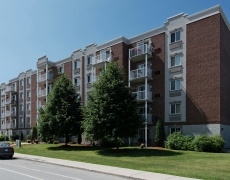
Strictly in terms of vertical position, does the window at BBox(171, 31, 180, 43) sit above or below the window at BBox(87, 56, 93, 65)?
above

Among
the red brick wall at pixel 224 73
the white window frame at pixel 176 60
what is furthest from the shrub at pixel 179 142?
the white window frame at pixel 176 60

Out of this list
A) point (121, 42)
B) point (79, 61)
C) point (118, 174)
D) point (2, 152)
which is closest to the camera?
point (118, 174)

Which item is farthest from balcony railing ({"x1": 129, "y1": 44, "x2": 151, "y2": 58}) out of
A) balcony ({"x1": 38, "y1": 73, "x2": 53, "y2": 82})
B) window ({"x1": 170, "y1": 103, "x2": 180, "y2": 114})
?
balcony ({"x1": 38, "y1": 73, "x2": 53, "y2": 82})

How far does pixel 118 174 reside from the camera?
14.9 m

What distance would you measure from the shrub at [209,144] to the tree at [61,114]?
13876 mm

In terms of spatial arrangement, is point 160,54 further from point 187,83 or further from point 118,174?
point 118,174

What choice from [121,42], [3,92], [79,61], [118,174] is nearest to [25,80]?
[3,92]

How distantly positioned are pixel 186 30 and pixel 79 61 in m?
19.7

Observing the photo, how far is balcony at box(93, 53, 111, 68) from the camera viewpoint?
3978 centimetres

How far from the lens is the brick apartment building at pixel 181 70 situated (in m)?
30.5

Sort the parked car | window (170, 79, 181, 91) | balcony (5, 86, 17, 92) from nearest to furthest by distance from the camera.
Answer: the parked car
window (170, 79, 181, 91)
balcony (5, 86, 17, 92)

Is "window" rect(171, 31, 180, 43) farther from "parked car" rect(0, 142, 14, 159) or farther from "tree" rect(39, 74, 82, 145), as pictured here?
"parked car" rect(0, 142, 14, 159)

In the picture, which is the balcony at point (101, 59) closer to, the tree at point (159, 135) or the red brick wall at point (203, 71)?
the red brick wall at point (203, 71)

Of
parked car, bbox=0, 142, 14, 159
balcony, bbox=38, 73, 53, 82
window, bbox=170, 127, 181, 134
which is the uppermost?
balcony, bbox=38, 73, 53, 82
